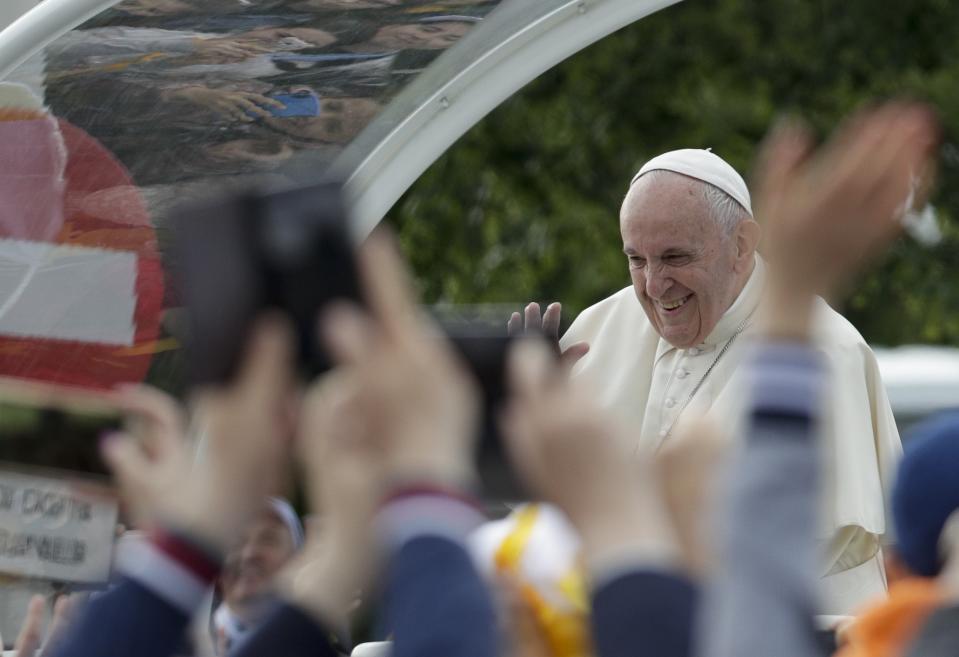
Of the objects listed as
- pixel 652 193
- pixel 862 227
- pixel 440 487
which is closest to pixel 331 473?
pixel 440 487

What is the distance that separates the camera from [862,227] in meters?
1.74

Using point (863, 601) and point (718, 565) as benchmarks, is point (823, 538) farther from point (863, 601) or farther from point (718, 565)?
point (718, 565)

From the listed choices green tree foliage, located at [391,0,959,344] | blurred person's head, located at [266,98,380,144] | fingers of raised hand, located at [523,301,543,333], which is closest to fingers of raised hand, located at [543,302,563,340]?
fingers of raised hand, located at [523,301,543,333]

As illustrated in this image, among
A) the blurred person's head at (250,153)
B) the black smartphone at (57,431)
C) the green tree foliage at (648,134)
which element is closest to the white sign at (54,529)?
the black smartphone at (57,431)

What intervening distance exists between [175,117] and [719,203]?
1.39m

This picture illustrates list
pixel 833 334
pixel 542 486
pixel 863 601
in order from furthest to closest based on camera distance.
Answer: pixel 833 334
pixel 863 601
pixel 542 486

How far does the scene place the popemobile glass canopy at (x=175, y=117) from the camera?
4422mm

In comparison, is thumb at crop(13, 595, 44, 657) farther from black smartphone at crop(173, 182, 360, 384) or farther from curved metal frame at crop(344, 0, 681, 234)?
black smartphone at crop(173, 182, 360, 384)

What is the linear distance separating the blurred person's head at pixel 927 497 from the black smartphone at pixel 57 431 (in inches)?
65.3

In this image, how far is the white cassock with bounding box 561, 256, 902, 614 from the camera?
178 inches

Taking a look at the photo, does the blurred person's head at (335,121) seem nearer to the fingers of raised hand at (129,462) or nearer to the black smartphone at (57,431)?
the black smartphone at (57,431)

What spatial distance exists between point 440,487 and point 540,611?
0.65m

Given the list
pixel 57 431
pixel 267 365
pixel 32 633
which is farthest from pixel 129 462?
pixel 32 633

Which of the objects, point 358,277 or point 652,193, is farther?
point 652,193
